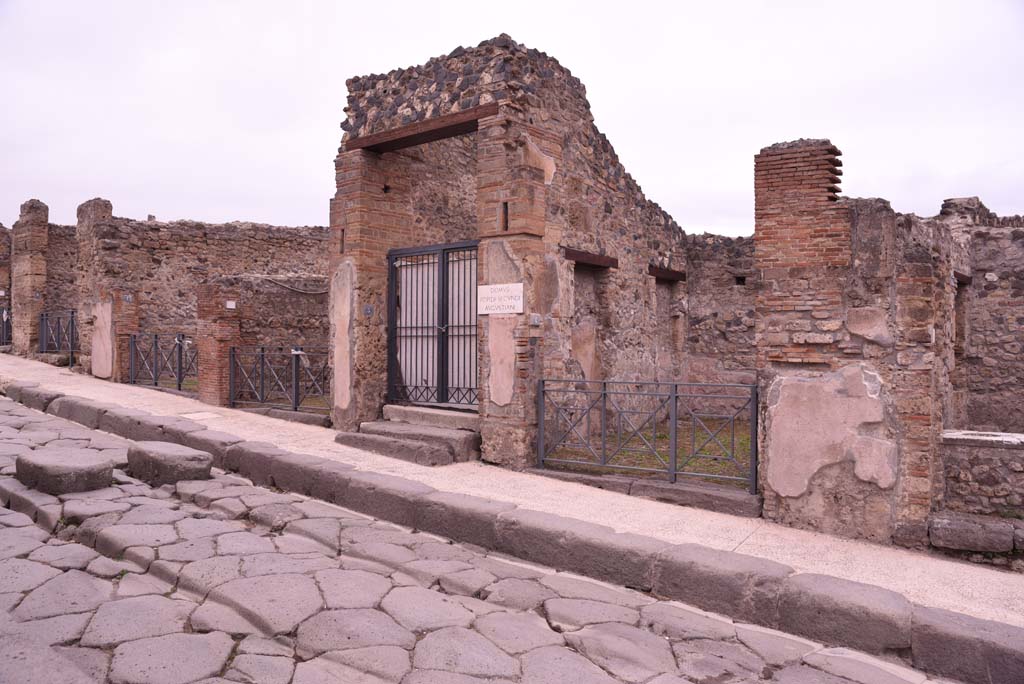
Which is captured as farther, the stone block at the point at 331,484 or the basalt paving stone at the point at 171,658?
the stone block at the point at 331,484

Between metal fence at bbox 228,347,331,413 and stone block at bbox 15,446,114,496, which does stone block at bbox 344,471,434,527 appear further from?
metal fence at bbox 228,347,331,413

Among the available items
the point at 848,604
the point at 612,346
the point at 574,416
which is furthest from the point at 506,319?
the point at 848,604

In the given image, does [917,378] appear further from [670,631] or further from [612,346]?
[612,346]

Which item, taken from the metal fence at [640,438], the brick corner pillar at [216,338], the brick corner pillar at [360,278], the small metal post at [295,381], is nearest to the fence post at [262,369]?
the brick corner pillar at [216,338]

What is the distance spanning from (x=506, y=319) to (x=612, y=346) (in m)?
2.46

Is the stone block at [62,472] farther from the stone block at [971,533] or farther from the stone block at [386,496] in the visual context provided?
the stone block at [971,533]

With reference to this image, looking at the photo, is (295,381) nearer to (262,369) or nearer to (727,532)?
(262,369)

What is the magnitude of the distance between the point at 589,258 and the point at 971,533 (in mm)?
4833

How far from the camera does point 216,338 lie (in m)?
10.8

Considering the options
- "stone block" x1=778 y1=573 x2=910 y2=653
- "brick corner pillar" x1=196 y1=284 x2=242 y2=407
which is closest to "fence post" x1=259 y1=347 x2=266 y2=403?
"brick corner pillar" x1=196 y1=284 x2=242 y2=407

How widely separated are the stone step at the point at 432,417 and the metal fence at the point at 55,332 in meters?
10.5

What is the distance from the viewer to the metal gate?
27.6ft

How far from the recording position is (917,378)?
16.8 feet

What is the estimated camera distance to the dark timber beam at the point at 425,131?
25.2ft
